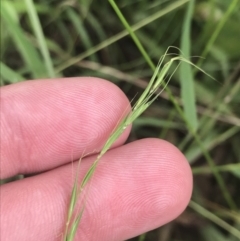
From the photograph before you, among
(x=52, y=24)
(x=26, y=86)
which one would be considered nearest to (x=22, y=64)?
(x=52, y=24)

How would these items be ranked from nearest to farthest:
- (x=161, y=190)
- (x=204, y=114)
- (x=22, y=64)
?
(x=161, y=190), (x=204, y=114), (x=22, y=64)

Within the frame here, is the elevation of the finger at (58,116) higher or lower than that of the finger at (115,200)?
higher

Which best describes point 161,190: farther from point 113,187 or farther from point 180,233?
point 180,233

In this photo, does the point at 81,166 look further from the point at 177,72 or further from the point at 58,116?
the point at 177,72

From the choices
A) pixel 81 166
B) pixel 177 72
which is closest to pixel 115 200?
pixel 81 166

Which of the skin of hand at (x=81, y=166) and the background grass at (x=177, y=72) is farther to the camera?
the background grass at (x=177, y=72)
